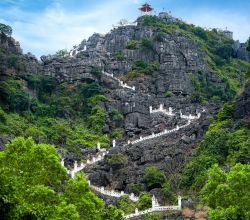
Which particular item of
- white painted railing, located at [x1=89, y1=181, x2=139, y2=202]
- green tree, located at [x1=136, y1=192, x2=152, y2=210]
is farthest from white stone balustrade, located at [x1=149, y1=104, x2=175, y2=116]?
green tree, located at [x1=136, y1=192, x2=152, y2=210]

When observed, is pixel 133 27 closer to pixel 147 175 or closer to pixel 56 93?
pixel 56 93

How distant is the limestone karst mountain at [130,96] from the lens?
64.6m

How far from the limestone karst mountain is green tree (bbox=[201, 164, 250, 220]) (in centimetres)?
1487

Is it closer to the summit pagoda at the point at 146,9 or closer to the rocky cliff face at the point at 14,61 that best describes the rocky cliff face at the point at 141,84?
the rocky cliff face at the point at 14,61

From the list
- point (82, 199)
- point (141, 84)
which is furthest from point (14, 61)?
point (82, 199)

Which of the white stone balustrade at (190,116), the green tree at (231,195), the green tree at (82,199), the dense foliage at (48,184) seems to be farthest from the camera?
the white stone balustrade at (190,116)

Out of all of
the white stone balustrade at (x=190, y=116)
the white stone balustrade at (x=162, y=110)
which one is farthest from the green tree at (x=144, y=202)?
the white stone balustrade at (x=162, y=110)

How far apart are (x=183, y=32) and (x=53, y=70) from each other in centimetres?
3294

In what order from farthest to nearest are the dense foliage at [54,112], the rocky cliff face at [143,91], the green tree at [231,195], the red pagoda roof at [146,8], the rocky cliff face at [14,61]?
the red pagoda roof at [146,8]
the rocky cliff face at [14,61]
the dense foliage at [54,112]
the rocky cliff face at [143,91]
the green tree at [231,195]

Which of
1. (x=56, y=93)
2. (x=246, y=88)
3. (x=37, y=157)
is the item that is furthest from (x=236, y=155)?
(x=56, y=93)

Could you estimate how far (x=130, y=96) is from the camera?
91.5 meters

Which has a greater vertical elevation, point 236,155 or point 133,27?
point 133,27

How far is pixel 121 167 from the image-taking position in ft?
209

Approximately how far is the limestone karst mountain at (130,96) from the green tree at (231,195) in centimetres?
1487
